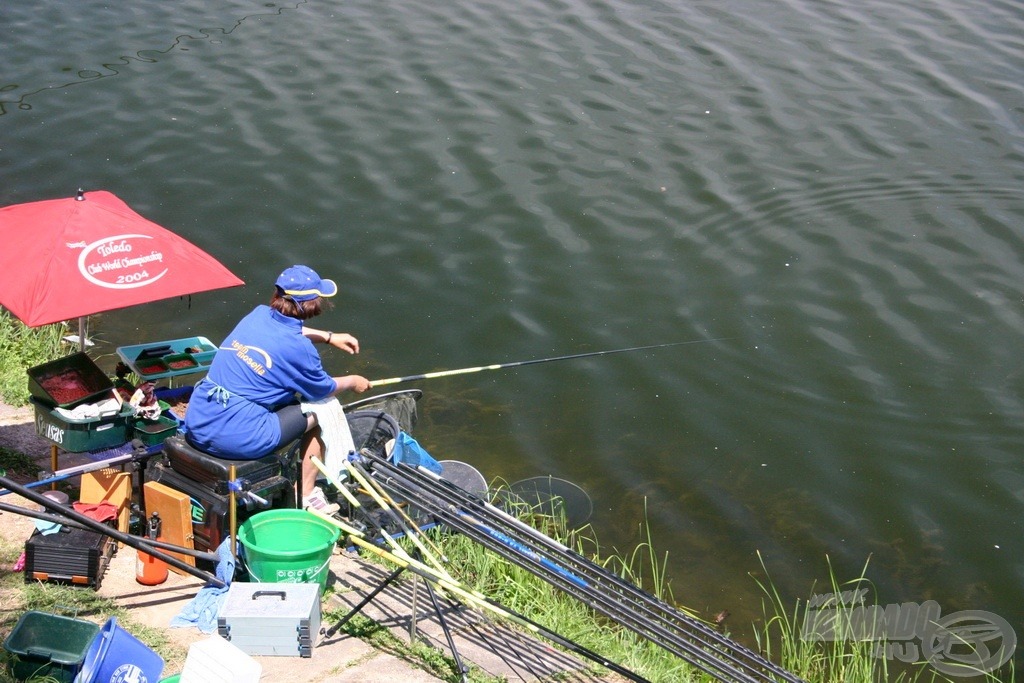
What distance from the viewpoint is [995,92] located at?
1116cm

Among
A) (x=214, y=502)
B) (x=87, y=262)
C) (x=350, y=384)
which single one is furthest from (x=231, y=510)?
(x=87, y=262)

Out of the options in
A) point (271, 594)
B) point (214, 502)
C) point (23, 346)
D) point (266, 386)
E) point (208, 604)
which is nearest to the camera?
point (271, 594)

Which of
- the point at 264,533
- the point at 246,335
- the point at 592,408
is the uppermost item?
the point at 246,335

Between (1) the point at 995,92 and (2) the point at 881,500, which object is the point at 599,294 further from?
(1) the point at 995,92

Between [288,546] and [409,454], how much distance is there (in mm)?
851

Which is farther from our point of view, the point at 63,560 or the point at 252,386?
the point at 252,386

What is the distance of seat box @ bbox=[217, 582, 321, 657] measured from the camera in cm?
433

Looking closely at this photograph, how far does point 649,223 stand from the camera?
9359 mm

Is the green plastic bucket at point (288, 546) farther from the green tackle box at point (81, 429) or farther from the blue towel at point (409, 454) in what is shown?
the green tackle box at point (81, 429)

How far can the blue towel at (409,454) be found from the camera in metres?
5.18

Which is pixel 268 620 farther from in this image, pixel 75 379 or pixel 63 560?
pixel 75 379

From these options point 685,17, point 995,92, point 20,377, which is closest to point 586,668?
point 20,377

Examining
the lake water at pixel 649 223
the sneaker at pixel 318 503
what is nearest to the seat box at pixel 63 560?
the sneaker at pixel 318 503

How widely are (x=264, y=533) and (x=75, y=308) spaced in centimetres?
136
